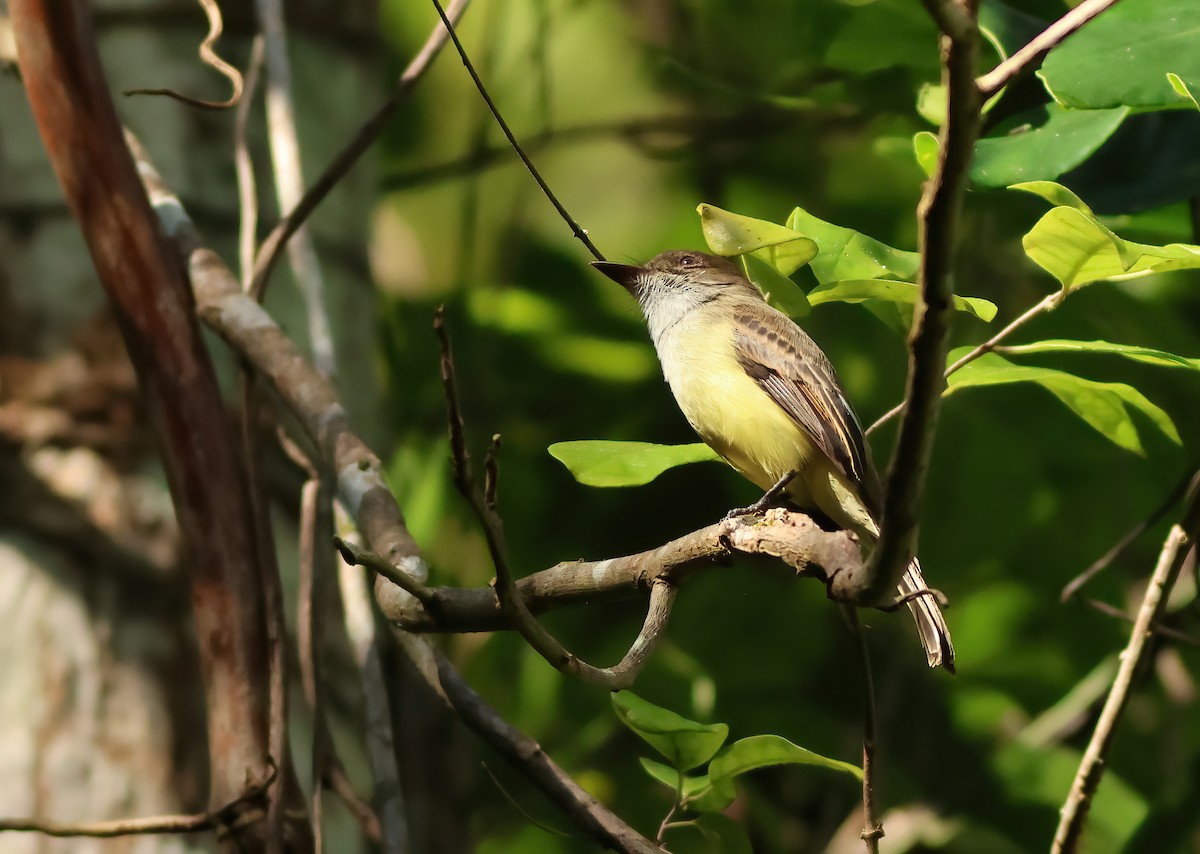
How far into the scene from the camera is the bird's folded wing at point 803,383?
9.48ft

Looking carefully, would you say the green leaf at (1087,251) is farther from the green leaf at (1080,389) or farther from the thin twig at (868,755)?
the thin twig at (868,755)

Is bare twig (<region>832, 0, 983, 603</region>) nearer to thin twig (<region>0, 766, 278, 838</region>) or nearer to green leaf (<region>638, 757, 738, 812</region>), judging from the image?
green leaf (<region>638, 757, 738, 812</region>)

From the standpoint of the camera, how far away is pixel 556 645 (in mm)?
1712

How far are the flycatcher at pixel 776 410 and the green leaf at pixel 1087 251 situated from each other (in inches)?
35.8

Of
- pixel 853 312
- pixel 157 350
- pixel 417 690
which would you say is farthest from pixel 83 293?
pixel 853 312

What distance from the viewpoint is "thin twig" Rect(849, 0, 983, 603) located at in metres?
1.15

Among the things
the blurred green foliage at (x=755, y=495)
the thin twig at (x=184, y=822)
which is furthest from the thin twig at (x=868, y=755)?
the blurred green foliage at (x=755, y=495)

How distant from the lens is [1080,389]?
7.50 feet

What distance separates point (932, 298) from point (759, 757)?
1.04 metres

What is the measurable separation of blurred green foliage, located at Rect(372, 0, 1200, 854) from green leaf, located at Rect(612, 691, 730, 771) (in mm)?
1408

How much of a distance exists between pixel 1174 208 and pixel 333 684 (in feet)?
8.07

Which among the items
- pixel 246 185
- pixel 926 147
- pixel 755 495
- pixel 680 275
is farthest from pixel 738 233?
pixel 755 495

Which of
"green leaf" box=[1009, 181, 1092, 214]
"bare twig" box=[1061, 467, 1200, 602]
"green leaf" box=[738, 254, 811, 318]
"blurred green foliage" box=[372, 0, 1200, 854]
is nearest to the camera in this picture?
"green leaf" box=[1009, 181, 1092, 214]

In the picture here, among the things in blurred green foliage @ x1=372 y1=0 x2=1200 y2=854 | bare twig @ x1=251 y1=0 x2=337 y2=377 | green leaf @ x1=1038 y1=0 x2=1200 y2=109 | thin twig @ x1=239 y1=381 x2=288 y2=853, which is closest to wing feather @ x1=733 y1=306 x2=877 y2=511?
blurred green foliage @ x1=372 y1=0 x2=1200 y2=854
